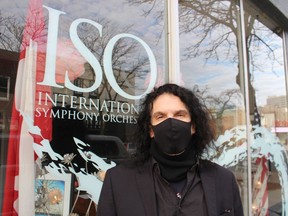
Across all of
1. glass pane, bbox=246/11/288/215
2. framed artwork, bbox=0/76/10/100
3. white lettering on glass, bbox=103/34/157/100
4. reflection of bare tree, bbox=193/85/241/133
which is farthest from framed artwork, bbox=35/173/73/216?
glass pane, bbox=246/11/288/215

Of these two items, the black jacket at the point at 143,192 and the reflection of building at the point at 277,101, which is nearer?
the black jacket at the point at 143,192

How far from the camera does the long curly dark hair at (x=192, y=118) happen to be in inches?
69.6

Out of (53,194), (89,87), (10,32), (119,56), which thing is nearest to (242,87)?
(119,56)

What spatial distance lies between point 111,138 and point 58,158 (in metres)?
0.50

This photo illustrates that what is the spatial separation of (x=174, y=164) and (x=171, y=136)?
14 cm

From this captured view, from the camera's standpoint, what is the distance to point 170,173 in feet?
5.30

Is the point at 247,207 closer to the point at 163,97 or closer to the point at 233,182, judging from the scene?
the point at 233,182

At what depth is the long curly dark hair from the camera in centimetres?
177

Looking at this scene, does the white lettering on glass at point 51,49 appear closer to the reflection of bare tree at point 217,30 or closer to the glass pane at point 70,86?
the glass pane at point 70,86

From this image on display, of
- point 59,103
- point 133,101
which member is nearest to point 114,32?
point 133,101

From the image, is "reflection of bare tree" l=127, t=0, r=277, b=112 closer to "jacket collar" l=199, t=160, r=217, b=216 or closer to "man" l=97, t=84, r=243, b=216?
"man" l=97, t=84, r=243, b=216

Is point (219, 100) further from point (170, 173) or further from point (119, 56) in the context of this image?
point (170, 173)

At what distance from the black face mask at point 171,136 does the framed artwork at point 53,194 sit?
0.91 metres

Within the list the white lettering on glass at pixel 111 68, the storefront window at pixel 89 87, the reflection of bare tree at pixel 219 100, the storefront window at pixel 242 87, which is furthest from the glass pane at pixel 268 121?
the white lettering on glass at pixel 111 68
